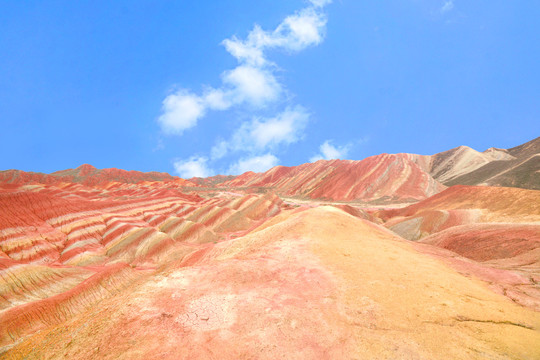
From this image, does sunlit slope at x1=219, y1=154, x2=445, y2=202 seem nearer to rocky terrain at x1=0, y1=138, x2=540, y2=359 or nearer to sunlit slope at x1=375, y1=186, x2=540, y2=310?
sunlit slope at x1=375, y1=186, x2=540, y2=310

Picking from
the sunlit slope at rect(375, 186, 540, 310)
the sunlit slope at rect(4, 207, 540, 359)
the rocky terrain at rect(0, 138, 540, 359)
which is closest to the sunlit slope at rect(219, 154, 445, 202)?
the sunlit slope at rect(375, 186, 540, 310)

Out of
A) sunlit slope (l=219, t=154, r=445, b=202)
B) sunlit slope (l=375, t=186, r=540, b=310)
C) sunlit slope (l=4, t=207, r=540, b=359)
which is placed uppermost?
sunlit slope (l=219, t=154, r=445, b=202)

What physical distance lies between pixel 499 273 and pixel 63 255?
36.2 m

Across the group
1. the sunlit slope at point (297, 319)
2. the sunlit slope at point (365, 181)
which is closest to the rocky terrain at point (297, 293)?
the sunlit slope at point (297, 319)

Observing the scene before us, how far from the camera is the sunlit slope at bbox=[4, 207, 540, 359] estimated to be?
523 centimetres

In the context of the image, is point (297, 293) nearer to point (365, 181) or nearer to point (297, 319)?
point (297, 319)

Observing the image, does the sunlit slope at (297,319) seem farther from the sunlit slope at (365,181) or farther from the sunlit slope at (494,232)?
the sunlit slope at (365,181)

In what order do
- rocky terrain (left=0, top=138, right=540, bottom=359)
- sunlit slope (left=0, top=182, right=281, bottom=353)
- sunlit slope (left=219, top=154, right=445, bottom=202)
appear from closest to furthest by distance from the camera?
rocky terrain (left=0, top=138, right=540, bottom=359) → sunlit slope (left=0, top=182, right=281, bottom=353) → sunlit slope (left=219, top=154, right=445, bottom=202)

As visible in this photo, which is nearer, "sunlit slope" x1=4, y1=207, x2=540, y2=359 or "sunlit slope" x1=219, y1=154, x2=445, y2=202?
"sunlit slope" x1=4, y1=207, x2=540, y2=359

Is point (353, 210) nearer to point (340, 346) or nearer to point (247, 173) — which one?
point (340, 346)

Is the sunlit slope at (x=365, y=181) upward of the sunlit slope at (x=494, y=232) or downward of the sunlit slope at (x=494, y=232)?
upward

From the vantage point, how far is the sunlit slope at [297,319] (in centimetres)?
523

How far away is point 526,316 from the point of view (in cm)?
700

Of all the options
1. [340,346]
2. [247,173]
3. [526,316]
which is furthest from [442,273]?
[247,173]
